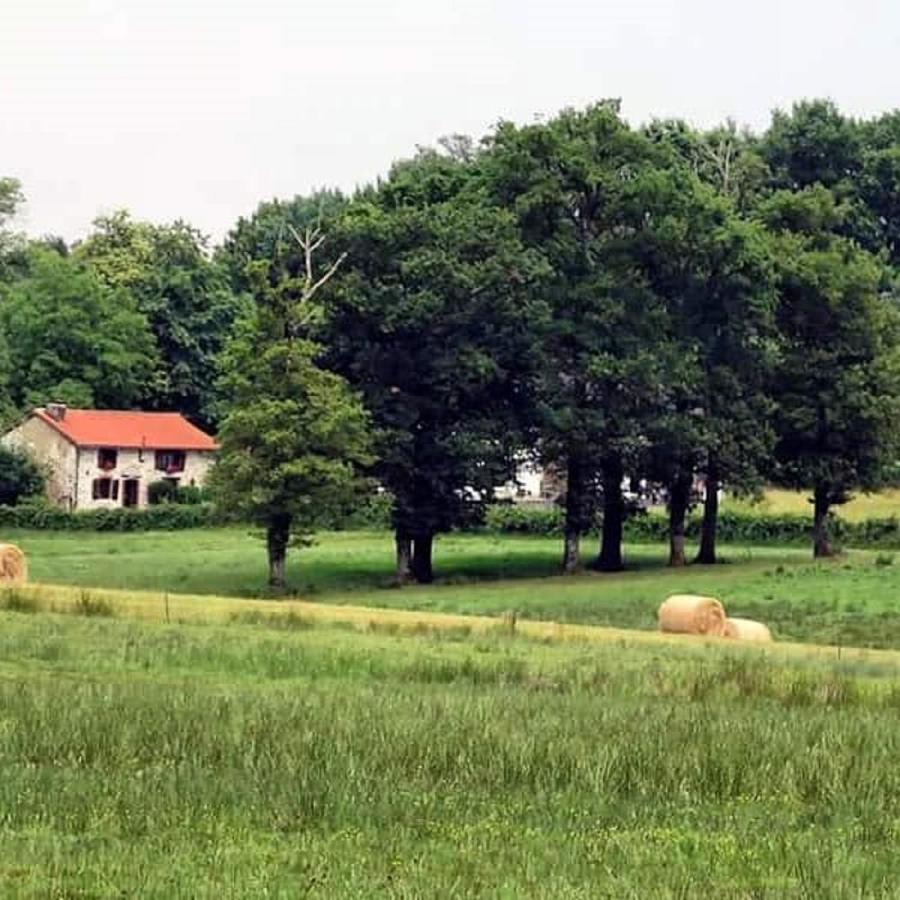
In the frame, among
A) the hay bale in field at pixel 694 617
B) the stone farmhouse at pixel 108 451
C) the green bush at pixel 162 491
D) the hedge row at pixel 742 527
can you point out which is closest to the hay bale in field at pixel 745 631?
the hay bale in field at pixel 694 617

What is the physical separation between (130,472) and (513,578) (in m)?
40.8

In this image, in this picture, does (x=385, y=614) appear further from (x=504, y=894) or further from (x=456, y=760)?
(x=504, y=894)

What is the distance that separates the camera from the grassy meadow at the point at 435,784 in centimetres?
1012

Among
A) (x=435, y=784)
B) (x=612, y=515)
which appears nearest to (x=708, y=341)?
(x=612, y=515)

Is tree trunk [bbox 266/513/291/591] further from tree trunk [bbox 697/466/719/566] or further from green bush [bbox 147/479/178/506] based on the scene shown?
green bush [bbox 147/479/178/506]

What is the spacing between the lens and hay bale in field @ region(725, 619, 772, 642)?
3394cm

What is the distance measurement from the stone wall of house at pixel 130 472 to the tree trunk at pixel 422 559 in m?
35.0

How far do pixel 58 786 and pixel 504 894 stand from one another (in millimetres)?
4128

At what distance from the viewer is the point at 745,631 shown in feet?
112

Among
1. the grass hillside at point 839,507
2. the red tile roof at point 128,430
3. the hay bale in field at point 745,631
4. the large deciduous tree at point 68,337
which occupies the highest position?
the large deciduous tree at point 68,337

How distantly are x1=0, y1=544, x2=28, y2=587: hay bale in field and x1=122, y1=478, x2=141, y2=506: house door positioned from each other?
58529mm

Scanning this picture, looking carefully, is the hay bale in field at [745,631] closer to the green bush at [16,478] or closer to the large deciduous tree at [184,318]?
the green bush at [16,478]

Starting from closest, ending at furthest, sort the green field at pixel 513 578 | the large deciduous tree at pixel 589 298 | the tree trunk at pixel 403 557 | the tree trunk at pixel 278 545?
the green field at pixel 513 578
the tree trunk at pixel 278 545
the tree trunk at pixel 403 557
the large deciduous tree at pixel 589 298

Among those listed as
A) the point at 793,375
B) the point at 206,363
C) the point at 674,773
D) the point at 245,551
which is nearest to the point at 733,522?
the point at 793,375
